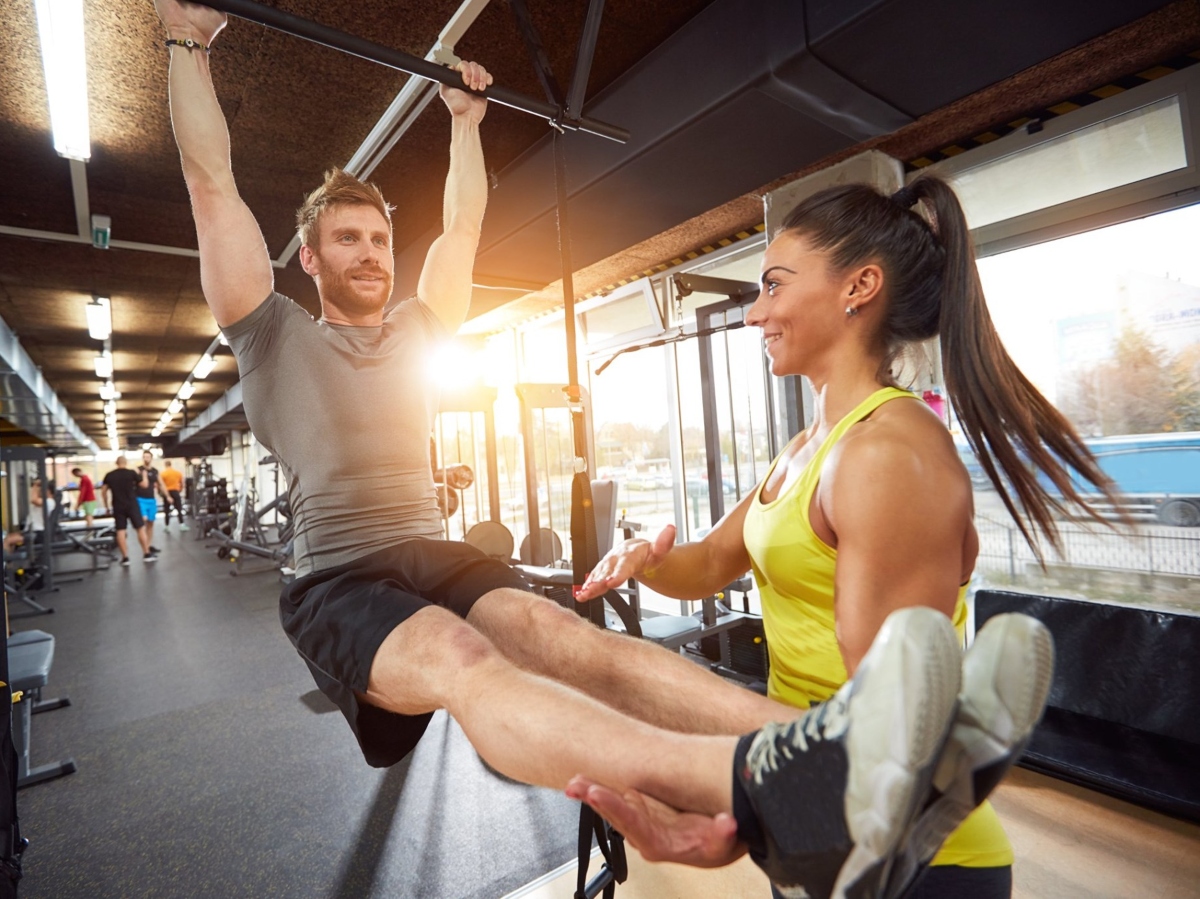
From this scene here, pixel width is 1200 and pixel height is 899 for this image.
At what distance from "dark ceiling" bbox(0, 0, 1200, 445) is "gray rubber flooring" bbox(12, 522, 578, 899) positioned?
2386 mm

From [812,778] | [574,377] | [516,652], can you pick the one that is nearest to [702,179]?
[574,377]

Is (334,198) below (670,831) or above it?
above

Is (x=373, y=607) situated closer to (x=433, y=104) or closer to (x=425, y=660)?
(x=425, y=660)

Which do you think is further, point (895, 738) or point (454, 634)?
point (454, 634)

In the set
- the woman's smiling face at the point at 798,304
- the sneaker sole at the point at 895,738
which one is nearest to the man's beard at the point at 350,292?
the woman's smiling face at the point at 798,304

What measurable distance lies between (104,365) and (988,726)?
34.6 feet

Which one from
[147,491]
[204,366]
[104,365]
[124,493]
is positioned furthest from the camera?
[147,491]

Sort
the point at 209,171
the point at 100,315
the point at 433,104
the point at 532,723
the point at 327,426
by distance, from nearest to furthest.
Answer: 1. the point at 532,723
2. the point at 209,171
3. the point at 327,426
4. the point at 433,104
5. the point at 100,315

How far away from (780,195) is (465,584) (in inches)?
112

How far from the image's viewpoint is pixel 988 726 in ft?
1.78

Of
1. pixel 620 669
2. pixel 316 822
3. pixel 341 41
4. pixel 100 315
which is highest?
pixel 100 315

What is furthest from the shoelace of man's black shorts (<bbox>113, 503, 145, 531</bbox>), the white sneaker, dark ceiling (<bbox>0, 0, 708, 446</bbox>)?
man's black shorts (<bbox>113, 503, 145, 531</bbox>)

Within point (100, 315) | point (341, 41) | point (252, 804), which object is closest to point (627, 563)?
point (341, 41)

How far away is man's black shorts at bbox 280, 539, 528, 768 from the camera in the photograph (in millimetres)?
1082
